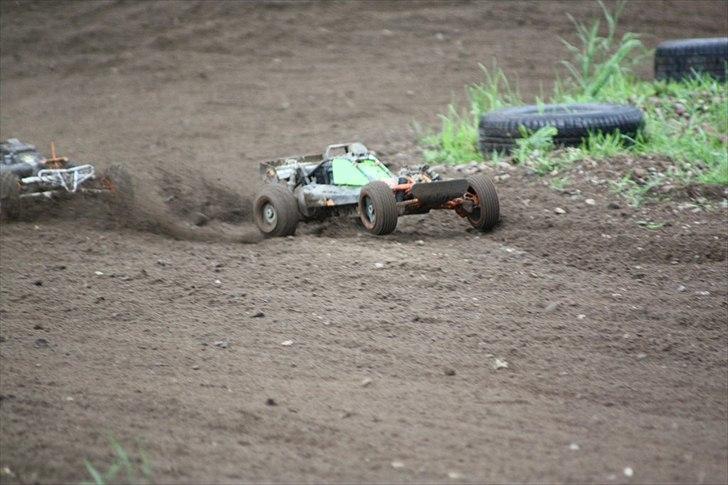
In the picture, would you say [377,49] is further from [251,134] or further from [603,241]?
[603,241]

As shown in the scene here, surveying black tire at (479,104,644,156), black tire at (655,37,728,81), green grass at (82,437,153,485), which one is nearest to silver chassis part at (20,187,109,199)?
black tire at (479,104,644,156)

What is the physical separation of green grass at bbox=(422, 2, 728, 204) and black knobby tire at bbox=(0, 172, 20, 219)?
3.49 m

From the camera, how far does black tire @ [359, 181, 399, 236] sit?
277 inches

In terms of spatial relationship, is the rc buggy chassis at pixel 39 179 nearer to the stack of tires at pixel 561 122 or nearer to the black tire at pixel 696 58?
the stack of tires at pixel 561 122

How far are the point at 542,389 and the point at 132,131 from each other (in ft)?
25.7

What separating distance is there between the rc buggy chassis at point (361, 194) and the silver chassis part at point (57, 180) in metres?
1.47

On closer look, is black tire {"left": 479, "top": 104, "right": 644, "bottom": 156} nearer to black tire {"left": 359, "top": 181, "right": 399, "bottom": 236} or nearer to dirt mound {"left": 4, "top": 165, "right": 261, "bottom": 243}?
black tire {"left": 359, "top": 181, "right": 399, "bottom": 236}

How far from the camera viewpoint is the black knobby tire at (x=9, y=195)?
26.3 ft

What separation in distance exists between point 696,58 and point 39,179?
6.62m

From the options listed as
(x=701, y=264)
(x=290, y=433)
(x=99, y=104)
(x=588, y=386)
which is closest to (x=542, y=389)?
(x=588, y=386)

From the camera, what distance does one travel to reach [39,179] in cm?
817

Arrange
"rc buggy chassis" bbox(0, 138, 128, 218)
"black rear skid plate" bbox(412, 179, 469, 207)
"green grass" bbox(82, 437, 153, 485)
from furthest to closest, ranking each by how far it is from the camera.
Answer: "rc buggy chassis" bbox(0, 138, 128, 218) < "black rear skid plate" bbox(412, 179, 469, 207) < "green grass" bbox(82, 437, 153, 485)

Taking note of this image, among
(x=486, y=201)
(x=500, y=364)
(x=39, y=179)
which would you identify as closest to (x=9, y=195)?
(x=39, y=179)

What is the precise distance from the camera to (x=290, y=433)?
4094mm
